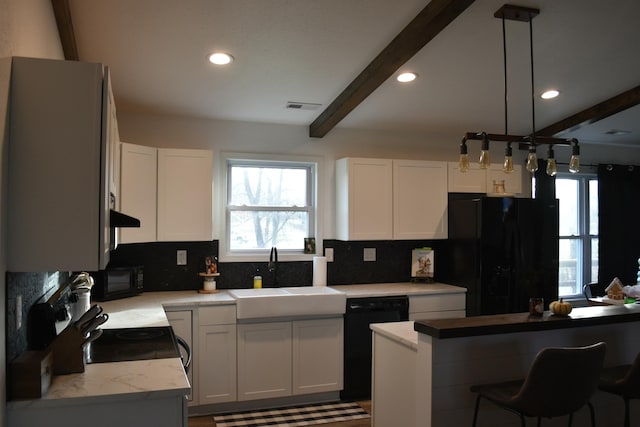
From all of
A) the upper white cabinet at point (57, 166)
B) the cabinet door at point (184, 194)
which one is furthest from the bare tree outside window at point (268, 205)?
the upper white cabinet at point (57, 166)

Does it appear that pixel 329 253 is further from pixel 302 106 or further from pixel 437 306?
pixel 302 106

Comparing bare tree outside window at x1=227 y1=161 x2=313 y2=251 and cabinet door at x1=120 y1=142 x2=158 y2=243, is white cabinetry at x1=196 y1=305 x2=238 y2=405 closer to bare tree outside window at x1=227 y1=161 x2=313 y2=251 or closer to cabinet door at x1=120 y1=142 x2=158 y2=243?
cabinet door at x1=120 y1=142 x2=158 y2=243

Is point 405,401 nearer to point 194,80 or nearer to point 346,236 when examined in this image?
point 346,236

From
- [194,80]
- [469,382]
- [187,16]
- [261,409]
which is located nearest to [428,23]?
[187,16]

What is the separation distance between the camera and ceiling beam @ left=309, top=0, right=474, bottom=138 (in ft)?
8.77

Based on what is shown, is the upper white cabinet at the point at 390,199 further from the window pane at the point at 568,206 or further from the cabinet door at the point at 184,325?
the window pane at the point at 568,206

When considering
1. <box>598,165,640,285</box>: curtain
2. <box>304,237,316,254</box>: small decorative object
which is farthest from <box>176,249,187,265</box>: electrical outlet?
<box>598,165,640,285</box>: curtain

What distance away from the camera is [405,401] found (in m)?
2.71

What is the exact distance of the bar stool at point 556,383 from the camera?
7.21 feet

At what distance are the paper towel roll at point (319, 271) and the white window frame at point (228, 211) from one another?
0.13 meters

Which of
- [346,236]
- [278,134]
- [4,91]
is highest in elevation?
[278,134]

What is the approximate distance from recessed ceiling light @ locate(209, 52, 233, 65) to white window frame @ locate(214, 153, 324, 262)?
46.9 inches

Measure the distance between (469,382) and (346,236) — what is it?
6.75 feet

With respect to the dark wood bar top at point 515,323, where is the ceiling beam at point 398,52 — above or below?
above
